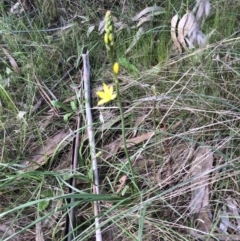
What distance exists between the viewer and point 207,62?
1919 mm

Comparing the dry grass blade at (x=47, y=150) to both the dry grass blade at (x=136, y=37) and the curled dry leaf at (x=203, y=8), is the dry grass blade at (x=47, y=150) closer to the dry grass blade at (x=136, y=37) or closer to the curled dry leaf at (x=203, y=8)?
the dry grass blade at (x=136, y=37)

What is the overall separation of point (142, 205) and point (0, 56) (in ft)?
3.89

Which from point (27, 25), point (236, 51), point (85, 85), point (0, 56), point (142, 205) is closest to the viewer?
point (142, 205)

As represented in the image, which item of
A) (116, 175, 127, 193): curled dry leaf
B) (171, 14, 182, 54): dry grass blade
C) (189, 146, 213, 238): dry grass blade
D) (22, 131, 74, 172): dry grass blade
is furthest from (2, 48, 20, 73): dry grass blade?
(189, 146, 213, 238): dry grass blade

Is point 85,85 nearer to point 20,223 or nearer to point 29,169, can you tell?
point 29,169

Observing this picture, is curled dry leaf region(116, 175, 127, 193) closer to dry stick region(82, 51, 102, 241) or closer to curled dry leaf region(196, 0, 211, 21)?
dry stick region(82, 51, 102, 241)

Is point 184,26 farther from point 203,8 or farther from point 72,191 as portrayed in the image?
point 72,191

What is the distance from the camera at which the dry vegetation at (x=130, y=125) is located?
5.06 feet

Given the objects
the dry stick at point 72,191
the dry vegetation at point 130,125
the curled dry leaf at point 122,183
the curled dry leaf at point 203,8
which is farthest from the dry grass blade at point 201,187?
the curled dry leaf at point 203,8

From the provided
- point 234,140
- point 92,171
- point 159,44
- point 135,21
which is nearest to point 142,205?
point 92,171

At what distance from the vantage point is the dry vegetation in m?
1.54

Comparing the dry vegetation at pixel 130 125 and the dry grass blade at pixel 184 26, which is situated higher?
the dry grass blade at pixel 184 26

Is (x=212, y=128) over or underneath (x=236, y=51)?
underneath

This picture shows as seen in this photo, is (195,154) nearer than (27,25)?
Yes
